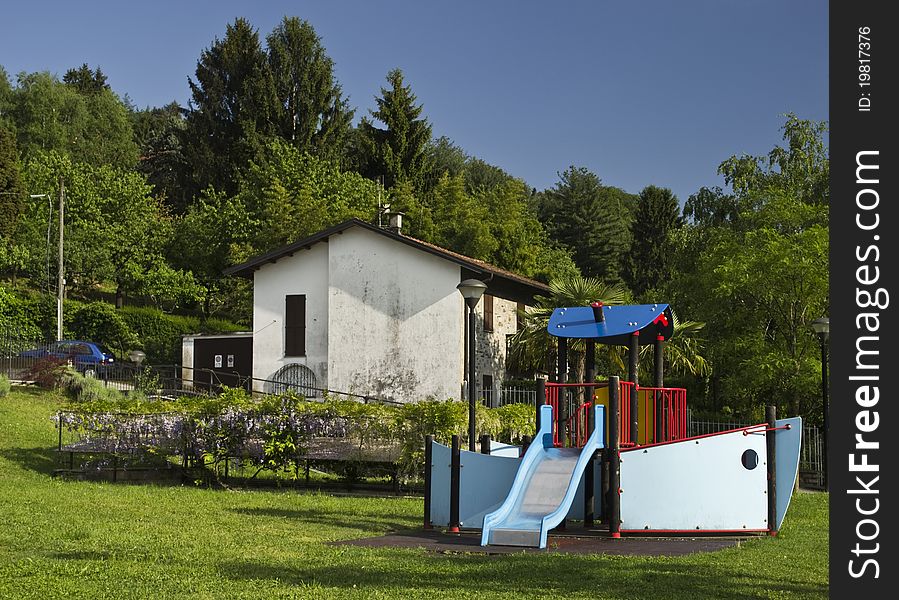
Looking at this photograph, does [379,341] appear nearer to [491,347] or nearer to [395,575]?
[491,347]

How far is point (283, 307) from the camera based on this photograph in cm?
3797

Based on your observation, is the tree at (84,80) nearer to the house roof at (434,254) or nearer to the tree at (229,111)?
the tree at (229,111)

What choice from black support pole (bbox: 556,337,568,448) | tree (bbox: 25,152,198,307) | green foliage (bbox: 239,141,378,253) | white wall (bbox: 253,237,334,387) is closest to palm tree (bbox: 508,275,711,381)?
white wall (bbox: 253,237,334,387)

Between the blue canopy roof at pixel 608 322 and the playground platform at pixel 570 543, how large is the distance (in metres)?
2.99

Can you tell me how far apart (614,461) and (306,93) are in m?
54.3

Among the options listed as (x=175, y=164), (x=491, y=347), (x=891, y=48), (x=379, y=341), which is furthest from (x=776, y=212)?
(x=175, y=164)

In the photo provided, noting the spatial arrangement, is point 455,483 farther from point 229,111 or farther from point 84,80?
point 84,80

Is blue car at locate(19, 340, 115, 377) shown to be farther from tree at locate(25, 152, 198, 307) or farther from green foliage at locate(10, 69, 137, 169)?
green foliage at locate(10, 69, 137, 169)

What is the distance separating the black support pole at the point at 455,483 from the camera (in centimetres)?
1415

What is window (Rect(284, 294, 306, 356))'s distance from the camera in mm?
37750

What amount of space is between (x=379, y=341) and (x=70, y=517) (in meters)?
22.5

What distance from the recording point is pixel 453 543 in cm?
1270


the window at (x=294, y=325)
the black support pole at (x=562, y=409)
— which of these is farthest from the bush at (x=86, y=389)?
the black support pole at (x=562, y=409)

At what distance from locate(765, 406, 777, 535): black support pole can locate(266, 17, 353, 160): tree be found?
167 feet
